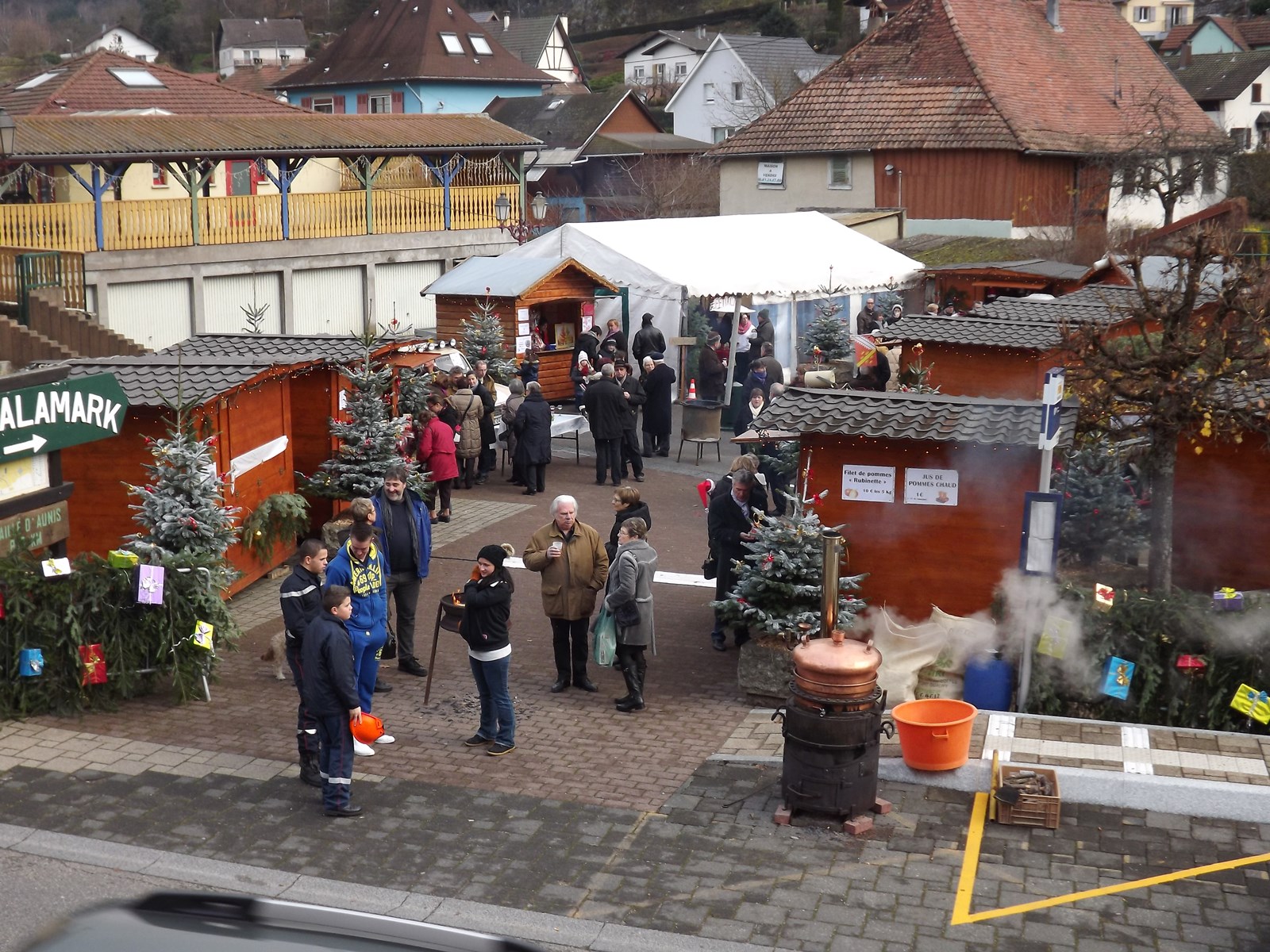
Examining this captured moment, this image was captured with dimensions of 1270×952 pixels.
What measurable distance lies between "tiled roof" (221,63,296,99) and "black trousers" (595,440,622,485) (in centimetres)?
6214

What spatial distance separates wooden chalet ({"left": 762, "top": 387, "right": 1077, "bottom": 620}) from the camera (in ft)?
37.0

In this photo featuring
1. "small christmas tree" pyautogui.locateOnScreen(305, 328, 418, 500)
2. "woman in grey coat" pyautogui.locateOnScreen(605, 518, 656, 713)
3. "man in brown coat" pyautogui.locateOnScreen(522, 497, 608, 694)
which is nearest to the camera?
"woman in grey coat" pyautogui.locateOnScreen(605, 518, 656, 713)

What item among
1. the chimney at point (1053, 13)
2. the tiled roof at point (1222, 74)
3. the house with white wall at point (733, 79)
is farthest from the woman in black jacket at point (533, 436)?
the house with white wall at point (733, 79)

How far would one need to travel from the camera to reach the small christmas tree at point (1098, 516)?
1223 centimetres

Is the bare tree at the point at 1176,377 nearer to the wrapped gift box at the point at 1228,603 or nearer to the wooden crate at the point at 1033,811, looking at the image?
the wrapped gift box at the point at 1228,603

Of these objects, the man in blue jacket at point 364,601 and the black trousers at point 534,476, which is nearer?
the man in blue jacket at point 364,601

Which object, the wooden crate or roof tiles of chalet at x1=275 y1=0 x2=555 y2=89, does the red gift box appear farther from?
roof tiles of chalet at x1=275 y1=0 x2=555 y2=89

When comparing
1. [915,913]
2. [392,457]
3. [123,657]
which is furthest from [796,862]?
[392,457]

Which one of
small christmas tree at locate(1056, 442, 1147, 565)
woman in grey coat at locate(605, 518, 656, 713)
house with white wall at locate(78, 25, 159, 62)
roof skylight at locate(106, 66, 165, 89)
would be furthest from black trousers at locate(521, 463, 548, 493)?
house with white wall at locate(78, 25, 159, 62)

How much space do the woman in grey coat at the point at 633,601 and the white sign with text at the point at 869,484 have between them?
68.9 inches

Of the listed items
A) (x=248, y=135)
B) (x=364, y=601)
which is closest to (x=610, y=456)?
(x=364, y=601)

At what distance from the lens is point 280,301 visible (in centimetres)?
3441

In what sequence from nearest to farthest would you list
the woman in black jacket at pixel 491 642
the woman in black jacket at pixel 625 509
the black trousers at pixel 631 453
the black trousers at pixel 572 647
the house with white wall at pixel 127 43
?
the woman in black jacket at pixel 491 642 → the black trousers at pixel 572 647 → the woman in black jacket at pixel 625 509 → the black trousers at pixel 631 453 → the house with white wall at pixel 127 43

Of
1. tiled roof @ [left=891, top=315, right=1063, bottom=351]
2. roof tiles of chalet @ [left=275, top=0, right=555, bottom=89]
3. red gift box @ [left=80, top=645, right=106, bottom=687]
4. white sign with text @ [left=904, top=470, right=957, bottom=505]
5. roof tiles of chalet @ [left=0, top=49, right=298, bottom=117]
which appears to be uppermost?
roof tiles of chalet @ [left=275, top=0, right=555, bottom=89]
